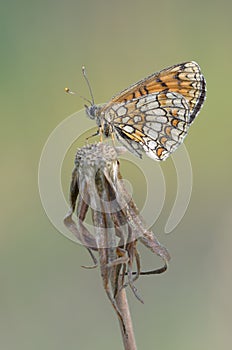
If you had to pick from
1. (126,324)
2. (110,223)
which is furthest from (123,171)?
(126,324)

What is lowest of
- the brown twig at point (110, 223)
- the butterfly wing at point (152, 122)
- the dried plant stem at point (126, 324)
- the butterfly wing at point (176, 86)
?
the dried plant stem at point (126, 324)

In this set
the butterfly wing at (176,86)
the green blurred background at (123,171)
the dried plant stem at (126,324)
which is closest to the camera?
the dried plant stem at (126,324)

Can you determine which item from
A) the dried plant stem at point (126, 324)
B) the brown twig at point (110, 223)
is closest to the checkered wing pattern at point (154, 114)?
the brown twig at point (110, 223)

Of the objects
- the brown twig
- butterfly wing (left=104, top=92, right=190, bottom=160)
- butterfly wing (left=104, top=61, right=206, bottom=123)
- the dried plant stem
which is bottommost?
the dried plant stem

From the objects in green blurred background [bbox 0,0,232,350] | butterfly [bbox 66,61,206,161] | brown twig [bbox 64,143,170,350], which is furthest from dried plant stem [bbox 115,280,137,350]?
green blurred background [bbox 0,0,232,350]

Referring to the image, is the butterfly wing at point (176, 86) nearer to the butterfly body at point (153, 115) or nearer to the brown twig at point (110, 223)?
the butterfly body at point (153, 115)

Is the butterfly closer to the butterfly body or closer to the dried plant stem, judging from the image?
the butterfly body

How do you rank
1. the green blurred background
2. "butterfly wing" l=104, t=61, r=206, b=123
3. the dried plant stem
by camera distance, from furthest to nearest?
the green blurred background, "butterfly wing" l=104, t=61, r=206, b=123, the dried plant stem

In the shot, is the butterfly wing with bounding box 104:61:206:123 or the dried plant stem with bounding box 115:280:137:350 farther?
the butterfly wing with bounding box 104:61:206:123
